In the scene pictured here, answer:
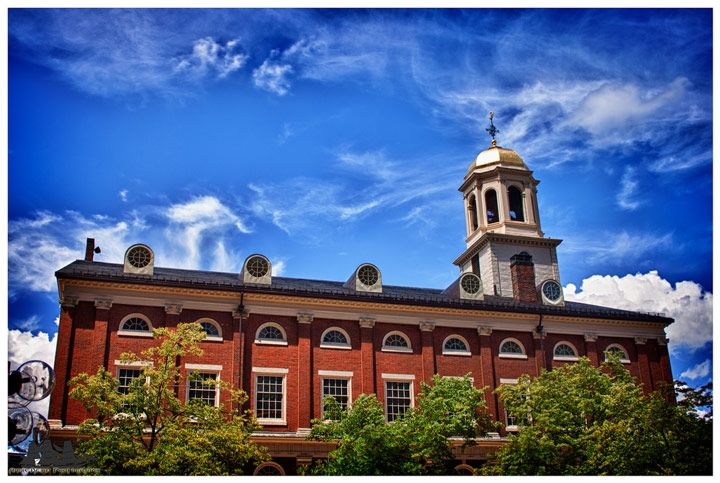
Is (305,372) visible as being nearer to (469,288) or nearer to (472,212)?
(469,288)

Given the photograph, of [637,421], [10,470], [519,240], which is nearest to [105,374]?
[10,470]

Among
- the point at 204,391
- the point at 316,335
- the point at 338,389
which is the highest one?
the point at 316,335

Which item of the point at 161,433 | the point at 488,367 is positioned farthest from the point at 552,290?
the point at 161,433

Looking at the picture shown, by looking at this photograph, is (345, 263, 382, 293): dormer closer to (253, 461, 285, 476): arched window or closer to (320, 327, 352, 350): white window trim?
(320, 327, 352, 350): white window trim

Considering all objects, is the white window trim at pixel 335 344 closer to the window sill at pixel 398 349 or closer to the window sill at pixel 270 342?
the window sill at pixel 398 349

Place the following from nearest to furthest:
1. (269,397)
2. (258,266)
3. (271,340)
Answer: (269,397)
(271,340)
(258,266)

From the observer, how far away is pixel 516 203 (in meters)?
49.2

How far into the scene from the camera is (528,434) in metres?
27.0

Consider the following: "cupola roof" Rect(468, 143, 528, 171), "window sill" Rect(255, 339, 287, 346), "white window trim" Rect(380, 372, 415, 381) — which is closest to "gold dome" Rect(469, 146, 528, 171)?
"cupola roof" Rect(468, 143, 528, 171)

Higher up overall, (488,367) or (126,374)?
(488,367)

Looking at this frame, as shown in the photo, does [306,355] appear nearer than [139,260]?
No

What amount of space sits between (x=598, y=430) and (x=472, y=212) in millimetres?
26580

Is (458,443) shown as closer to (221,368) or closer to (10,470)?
(221,368)

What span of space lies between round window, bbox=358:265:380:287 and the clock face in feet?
33.2
